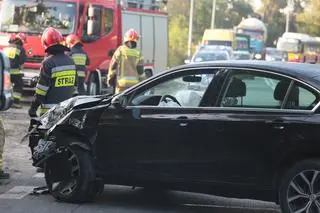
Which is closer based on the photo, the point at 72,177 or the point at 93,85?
the point at 72,177

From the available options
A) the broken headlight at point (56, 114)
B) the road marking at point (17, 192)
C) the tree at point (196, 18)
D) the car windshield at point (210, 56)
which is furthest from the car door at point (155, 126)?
the tree at point (196, 18)

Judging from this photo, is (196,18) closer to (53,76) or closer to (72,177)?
(53,76)

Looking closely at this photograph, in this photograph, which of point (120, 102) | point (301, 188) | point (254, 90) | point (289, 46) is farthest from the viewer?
point (289, 46)

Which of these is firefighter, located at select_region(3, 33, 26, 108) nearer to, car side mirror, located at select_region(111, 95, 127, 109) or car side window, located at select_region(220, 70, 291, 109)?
car side mirror, located at select_region(111, 95, 127, 109)

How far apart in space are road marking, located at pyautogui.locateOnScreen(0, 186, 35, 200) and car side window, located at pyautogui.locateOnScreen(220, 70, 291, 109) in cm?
248

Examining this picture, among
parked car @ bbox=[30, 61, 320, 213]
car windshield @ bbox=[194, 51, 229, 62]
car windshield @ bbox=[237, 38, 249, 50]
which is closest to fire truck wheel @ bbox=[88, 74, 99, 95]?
parked car @ bbox=[30, 61, 320, 213]

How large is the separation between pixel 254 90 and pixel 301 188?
0.98 metres

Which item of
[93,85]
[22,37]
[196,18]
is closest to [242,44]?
[196,18]

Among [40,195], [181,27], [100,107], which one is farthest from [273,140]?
[181,27]

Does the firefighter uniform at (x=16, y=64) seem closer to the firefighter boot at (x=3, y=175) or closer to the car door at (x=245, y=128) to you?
the firefighter boot at (x=3, y=175)

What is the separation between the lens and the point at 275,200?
5832 millimetres

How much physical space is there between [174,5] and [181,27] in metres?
6.02

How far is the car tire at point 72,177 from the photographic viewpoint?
6.59m

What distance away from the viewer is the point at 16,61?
14.9 metres
